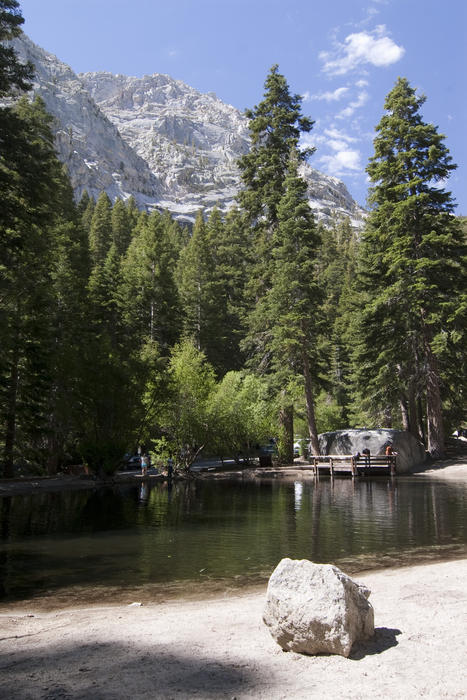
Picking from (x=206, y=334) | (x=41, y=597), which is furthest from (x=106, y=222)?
(x=41, y=597)

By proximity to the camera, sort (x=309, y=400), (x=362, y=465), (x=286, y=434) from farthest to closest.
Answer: (x=286, y=434)
(x=309, y=400)
(x=362, y=465)

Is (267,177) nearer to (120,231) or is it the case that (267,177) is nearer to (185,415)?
(185,415)

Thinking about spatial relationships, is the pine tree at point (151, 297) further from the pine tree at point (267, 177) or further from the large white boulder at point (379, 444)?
A: the large white boulder at point (379, 444)

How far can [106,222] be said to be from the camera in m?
69.6

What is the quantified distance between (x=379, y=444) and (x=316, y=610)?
29.6m

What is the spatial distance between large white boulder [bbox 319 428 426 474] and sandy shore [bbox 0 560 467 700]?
26.4 metres

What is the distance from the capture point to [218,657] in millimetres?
5020

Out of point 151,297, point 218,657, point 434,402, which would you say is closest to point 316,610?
point 218,657

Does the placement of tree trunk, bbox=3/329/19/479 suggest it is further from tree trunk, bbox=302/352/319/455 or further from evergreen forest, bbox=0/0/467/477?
tree trunk, bbox=302/352/319/455

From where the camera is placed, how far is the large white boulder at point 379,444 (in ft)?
107

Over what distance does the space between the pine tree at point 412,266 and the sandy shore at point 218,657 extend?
26545mm

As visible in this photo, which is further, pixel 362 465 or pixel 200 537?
pixel 362 465

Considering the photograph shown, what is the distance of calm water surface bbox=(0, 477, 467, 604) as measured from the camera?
9320 mm

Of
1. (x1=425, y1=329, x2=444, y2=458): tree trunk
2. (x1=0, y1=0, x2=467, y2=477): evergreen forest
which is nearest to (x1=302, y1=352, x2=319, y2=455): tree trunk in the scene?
(x1=0, y1=0, x2=467, y2=477): evergreen forest
